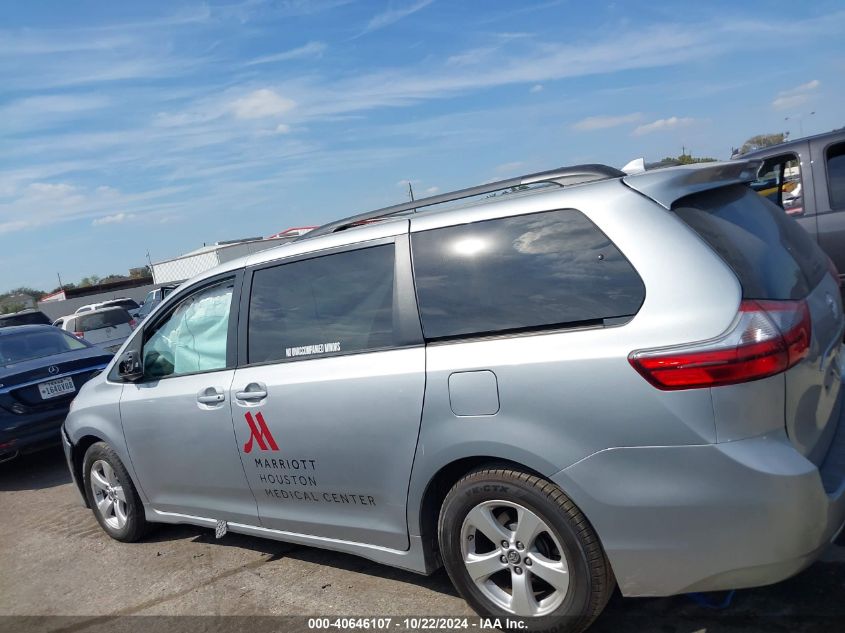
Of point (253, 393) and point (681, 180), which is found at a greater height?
point (681, 180)

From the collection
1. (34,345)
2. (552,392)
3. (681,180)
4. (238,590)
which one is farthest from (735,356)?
(34,345)

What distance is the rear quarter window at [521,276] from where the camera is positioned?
2660mm

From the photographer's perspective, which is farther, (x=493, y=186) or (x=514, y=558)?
(x=493, y=186)

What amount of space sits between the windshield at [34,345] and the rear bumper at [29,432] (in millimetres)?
947

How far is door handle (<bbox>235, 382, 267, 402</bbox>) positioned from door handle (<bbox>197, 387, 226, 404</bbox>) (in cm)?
15

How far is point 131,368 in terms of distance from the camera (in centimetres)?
451

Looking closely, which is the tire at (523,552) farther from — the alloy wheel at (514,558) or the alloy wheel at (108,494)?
the alloy wheel at (108,494)

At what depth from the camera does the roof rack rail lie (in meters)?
3.09

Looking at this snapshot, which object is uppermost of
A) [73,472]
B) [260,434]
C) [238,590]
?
[260,434]

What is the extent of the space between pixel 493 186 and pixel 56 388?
18.9ft

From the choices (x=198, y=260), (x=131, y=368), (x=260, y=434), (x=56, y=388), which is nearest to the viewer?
(x=260, y=434)

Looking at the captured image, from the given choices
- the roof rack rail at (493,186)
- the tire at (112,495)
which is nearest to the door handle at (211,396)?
the roof rack rail at (493,186)

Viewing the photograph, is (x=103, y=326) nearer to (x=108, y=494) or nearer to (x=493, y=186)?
(x=108, y=494)

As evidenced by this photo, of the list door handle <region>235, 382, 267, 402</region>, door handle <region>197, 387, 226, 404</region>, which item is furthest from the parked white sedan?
door handle <region>235, 382, 267, 402</region>
